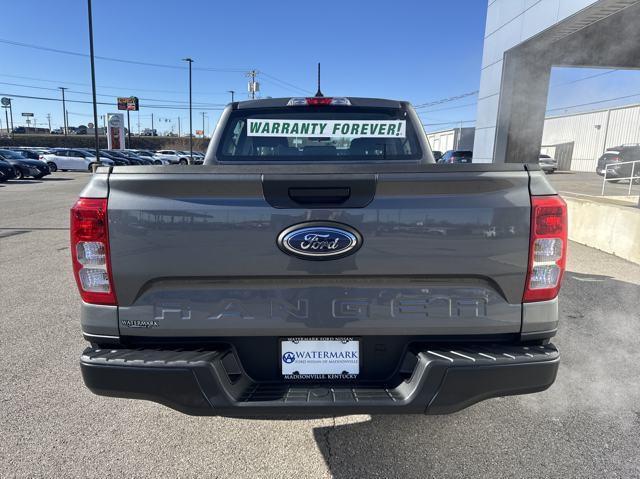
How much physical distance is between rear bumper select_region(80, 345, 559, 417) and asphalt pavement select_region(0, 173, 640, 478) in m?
0.66

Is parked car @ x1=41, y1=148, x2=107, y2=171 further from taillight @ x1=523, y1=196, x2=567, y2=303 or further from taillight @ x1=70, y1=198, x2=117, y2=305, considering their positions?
taillight @ x1=523, y1=196, x2=567, y2=303

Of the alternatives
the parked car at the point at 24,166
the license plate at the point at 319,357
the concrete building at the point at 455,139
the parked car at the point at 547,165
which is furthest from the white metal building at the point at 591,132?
the license plate at the point at 319,357

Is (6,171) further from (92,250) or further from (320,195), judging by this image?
(320,195)

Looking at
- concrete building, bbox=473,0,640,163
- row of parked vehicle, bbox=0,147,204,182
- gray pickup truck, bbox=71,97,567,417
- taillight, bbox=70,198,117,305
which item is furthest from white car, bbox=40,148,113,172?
gray pickup truck, bbox=71,97,567,417

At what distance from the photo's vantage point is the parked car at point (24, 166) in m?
23.7

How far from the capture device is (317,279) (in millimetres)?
1910

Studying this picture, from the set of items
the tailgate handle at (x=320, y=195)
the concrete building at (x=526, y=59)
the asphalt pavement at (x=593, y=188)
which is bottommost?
the asphalt pavement at (x=593, y=188)

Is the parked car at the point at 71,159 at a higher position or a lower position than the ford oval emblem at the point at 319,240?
lower

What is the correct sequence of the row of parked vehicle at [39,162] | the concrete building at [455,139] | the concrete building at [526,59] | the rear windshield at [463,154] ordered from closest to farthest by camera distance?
the concrete building at [526,59] < the row of parked vehicle at [39,162] < the rear windshield at [463,154] < the concrete building at [455,139]

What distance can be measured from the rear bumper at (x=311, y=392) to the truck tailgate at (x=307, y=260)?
0.15 meters

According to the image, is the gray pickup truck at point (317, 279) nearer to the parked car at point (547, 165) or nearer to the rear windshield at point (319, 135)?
the rear windshield at point (319, 135)

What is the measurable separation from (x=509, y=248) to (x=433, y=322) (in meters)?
0.46

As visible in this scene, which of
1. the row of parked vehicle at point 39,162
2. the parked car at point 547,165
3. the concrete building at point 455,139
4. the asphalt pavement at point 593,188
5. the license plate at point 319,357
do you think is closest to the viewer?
the license plate at point 319,357

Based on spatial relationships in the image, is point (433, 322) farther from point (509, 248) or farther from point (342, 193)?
point (342, 193)
